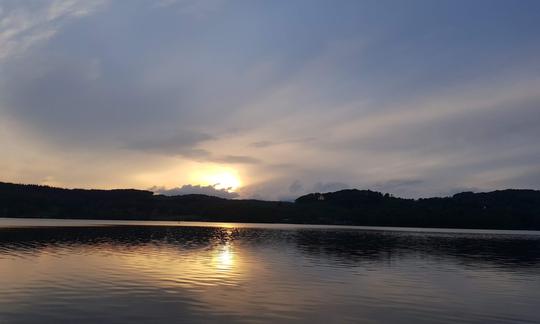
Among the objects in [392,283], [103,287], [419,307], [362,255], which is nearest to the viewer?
[419,307]

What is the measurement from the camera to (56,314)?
31766mm

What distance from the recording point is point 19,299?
36.6 m

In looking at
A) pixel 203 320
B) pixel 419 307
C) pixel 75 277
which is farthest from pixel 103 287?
pixel 419 307

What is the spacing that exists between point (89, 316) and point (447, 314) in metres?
26.9

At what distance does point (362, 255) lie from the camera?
87.3 metres

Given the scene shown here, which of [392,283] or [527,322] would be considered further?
[392,283]

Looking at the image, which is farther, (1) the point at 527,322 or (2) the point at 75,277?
(2) the point at 75,277

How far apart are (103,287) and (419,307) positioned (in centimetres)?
2824

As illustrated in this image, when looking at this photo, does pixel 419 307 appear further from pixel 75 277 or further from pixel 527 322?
pixel 75 277

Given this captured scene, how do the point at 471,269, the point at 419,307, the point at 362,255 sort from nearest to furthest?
the point at 419,307 → the point at 471,269 → the point at 362,255

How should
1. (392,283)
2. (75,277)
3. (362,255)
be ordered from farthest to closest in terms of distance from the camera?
Result: (362,255)
(392,283)
(75,277)

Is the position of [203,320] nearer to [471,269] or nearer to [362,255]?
[471,269]

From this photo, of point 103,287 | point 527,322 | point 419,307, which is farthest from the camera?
point 103,287

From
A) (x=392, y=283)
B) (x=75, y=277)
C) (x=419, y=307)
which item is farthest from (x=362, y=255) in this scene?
(x=75, y=277)
